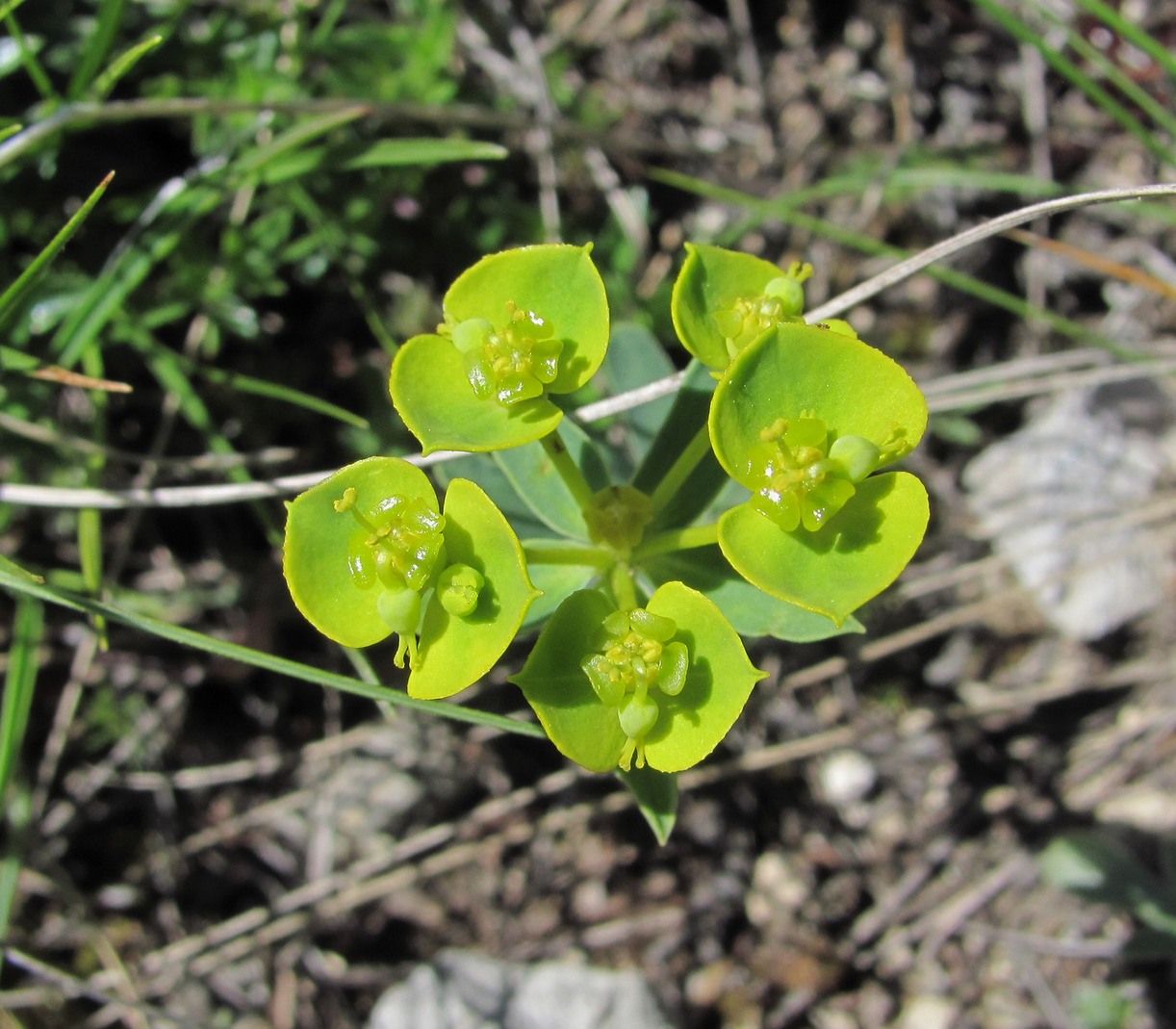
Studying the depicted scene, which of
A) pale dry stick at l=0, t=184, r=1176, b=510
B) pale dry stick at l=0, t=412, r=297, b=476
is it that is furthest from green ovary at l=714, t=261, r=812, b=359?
pale dry stick at l=0, t=412, r=297, b=476

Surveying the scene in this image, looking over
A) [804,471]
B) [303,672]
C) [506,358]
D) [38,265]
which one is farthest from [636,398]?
[38,265]

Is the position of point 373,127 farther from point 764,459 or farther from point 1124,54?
point 1124,54

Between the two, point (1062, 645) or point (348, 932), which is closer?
point (348, 932)

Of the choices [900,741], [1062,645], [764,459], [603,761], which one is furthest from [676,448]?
[1062,645]

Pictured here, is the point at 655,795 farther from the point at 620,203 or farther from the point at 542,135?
the point at 542,135

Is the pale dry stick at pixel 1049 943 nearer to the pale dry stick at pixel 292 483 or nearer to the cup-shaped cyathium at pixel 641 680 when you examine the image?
the pale dry stick at pixel 292 483

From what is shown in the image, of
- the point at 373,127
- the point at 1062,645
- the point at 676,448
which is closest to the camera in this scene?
the point at 676,448
